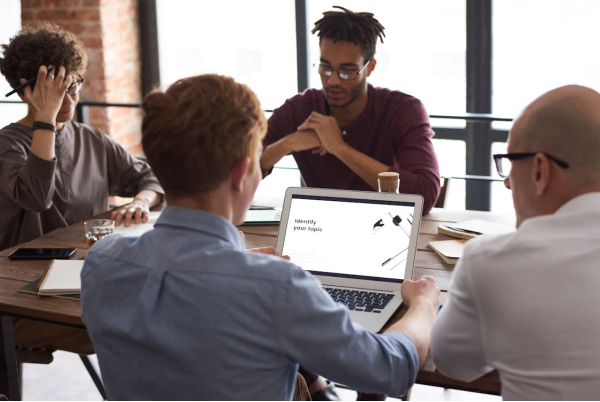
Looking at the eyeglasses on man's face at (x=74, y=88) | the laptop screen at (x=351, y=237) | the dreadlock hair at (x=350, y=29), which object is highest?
the dreadlock hair at (x=350, y=29)

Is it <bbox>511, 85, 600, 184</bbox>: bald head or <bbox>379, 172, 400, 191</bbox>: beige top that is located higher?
<bbox>511, 85, 600, 184</bbox>: bald head

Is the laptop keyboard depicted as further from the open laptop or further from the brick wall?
the brick wall

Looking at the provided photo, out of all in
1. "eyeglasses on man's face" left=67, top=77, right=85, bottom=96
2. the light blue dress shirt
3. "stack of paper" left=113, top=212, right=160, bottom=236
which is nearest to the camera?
the light blue dress shirt

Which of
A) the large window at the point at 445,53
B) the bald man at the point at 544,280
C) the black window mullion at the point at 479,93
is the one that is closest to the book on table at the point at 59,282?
the bald man at the point at 544,280

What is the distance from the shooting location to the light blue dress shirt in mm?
1048

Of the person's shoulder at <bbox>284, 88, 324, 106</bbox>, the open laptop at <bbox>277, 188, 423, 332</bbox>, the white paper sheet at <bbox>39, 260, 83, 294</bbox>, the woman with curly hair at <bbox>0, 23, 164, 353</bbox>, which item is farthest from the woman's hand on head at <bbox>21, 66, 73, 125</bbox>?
the open laptop at <bbox>277, 188, 423, 332</bbox>

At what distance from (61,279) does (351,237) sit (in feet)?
2.34

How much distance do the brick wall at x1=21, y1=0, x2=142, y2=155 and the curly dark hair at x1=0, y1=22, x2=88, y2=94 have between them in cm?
171

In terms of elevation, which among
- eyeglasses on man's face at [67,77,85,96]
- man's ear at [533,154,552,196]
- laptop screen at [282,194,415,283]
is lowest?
laptop screen at [282,194,415,283]

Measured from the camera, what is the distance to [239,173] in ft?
3.74

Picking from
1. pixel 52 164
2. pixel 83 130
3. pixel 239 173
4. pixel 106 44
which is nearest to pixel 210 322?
pixel 239 173

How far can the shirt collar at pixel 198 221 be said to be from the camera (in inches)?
44.3

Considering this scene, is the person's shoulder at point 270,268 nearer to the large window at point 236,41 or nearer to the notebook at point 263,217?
the notebook at point 263,217

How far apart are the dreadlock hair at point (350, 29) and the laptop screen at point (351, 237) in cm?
99
